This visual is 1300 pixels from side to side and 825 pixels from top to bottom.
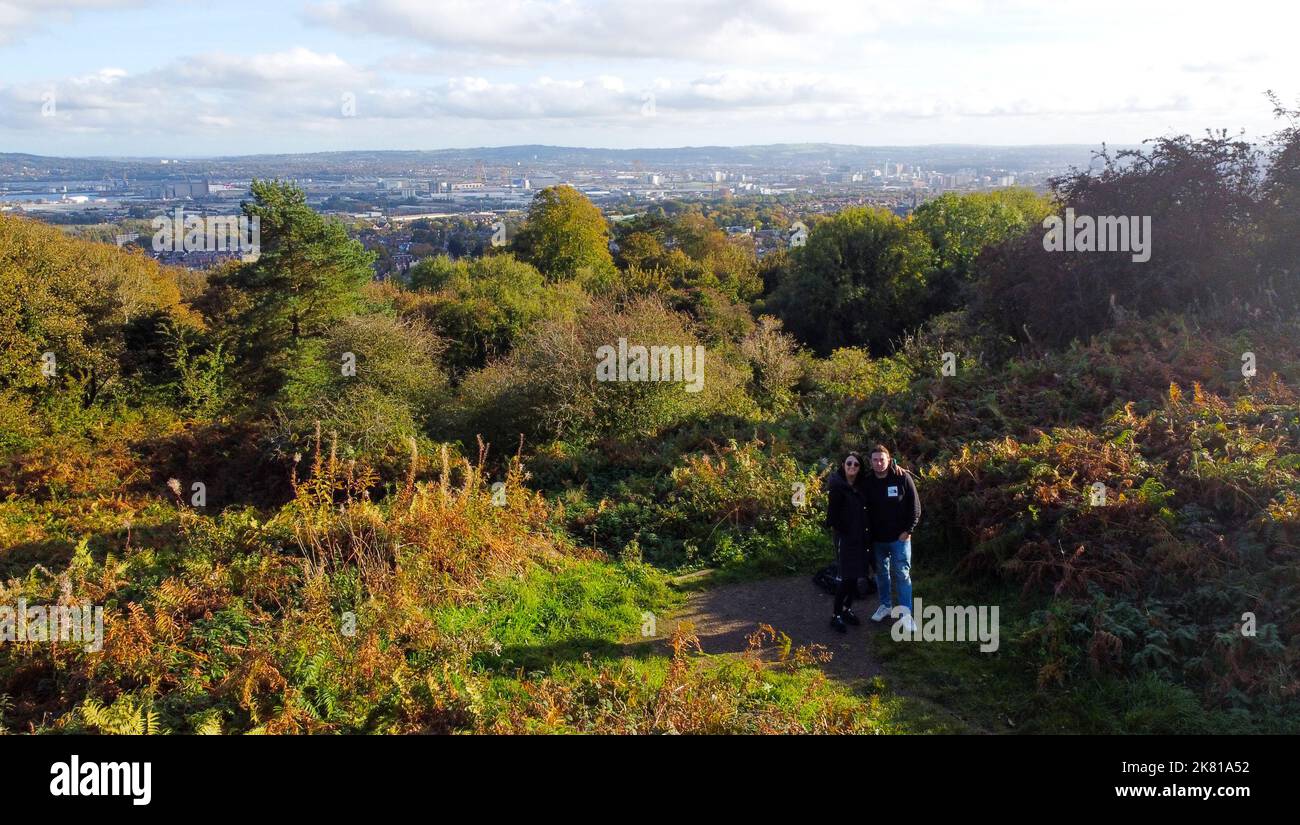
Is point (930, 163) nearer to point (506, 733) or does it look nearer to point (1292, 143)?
point (1292, 143)

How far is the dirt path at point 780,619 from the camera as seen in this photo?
7316mm

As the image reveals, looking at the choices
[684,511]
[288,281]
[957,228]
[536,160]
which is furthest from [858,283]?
[536,160]

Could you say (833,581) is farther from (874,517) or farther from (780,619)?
(874,517)

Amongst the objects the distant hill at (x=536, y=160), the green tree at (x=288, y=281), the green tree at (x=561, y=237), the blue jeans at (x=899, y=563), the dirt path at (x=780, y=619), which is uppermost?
the distant hill at (x=536, y=160)

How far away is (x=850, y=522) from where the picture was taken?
7.61m

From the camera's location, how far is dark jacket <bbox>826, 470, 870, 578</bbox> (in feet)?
24.8

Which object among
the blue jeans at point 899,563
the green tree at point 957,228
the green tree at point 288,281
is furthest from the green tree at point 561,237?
the blue jeans at point 899,563

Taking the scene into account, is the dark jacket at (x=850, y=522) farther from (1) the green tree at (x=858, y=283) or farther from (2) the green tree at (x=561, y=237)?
(2) the green tree at (x=561, y=237)

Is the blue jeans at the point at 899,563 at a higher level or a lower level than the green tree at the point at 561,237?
lower

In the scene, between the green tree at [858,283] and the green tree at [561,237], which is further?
the green tree at [561,237]

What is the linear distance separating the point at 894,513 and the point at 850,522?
1.33ft

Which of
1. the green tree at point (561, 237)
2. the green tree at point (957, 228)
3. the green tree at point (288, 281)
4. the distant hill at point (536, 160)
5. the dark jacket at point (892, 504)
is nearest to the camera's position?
the dark jacket at point (892, 504)

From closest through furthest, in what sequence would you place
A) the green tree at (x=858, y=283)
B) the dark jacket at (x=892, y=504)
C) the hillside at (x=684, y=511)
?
the hillside at (x=684, y=511) → the dark jacket at (x=892, y=504) → the green tree at (x=858, y=283)

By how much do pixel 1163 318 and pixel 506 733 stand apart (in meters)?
14.5
